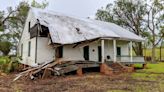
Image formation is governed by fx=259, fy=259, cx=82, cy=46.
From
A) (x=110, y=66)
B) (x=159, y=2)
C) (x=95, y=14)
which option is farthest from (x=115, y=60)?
(x=95, y=14)

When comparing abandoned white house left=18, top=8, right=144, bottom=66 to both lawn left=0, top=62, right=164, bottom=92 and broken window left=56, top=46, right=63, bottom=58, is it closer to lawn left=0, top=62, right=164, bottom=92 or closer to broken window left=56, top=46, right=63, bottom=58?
broken window left=56, top=46, right=63, bottom=58

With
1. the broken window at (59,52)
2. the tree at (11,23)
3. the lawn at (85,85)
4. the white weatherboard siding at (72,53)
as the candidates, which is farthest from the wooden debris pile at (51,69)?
the tree at (11,23)

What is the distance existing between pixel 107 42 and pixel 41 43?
8.06 meters

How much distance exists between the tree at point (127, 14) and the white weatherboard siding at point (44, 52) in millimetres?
30045

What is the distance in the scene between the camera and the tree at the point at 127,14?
50.4 metres

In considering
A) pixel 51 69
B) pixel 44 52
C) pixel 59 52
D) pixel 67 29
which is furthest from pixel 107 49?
pixel 51 69

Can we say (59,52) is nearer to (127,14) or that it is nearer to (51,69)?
(51,69)

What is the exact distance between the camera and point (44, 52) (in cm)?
2350

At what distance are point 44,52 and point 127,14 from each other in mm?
31357

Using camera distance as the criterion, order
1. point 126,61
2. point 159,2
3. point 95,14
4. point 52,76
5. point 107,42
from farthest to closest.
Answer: point 95,14 → point 159,2 → point 107,42 → point 126,61 → point 52,76

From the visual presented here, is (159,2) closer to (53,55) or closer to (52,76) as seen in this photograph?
(53,55)

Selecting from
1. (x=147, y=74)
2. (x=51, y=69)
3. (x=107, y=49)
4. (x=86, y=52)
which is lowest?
(x=147, y=74)

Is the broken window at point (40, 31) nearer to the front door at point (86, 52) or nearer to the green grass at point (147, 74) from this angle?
the front door at point (86, 52)

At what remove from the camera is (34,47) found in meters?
23.9
